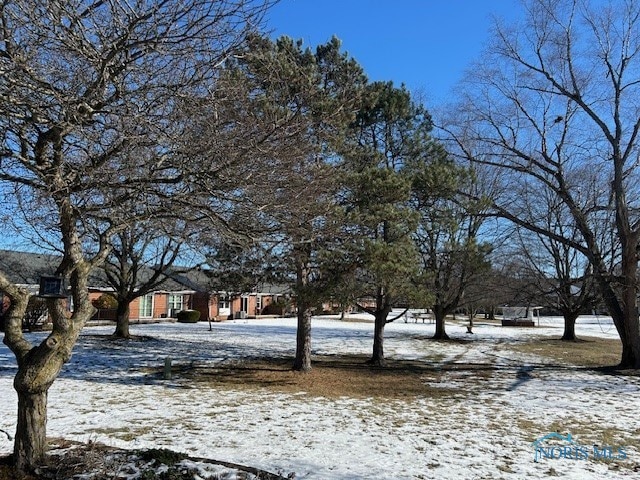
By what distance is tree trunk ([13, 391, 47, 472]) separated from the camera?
4.71 m

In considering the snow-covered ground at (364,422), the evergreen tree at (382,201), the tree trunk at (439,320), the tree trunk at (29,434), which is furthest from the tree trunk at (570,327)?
the tree trunk at (29,434)

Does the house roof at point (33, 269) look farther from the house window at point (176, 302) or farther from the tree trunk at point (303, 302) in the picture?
the tree trunk at point (303, 302)

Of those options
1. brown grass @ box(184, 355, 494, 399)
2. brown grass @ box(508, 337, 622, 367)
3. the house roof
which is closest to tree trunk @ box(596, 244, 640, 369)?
brown grass @ box(508, 337, 622, 367)

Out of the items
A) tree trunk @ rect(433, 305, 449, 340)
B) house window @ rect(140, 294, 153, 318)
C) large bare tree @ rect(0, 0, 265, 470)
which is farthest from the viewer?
house window @ rect(140, 294, 153, 318)

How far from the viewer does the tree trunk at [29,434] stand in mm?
4715

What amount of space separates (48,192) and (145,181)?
0.81 meters

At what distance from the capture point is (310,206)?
6.63 meters

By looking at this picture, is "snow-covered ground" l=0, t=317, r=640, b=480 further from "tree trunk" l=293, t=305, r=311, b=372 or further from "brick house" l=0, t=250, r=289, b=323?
"brick house" l=0, t=250, r=289, b=323

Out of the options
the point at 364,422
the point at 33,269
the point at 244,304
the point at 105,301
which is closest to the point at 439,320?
the point at 364,422

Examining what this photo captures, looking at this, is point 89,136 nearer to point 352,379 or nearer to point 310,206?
point 310,206

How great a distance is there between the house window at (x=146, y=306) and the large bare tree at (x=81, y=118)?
3377 centimetres

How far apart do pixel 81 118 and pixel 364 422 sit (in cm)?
602

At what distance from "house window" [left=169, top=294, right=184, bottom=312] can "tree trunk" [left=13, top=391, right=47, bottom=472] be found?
36.1 meters

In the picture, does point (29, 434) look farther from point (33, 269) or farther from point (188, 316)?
point (188, 316)
